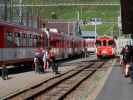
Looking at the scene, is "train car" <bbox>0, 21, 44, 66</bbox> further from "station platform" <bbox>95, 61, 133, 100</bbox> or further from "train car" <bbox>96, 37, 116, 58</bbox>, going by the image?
"train car" <bbox>96, 37, 116, 58</bbox>

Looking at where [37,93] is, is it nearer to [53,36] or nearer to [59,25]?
[53,36]

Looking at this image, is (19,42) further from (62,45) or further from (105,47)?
(105,47)

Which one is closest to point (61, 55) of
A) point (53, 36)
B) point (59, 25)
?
point (53, 36)

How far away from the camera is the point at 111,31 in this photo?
144 m

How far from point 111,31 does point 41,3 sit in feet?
186

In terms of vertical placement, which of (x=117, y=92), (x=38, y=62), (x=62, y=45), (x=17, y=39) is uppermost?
(x=17, y=39)

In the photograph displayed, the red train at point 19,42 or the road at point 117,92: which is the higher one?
the red train at point 19,42

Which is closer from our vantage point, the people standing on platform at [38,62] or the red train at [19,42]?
the red train at [19,42]

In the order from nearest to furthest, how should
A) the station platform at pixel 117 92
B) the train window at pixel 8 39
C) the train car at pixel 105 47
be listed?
the station platform at pixel 117 92 < the train window at pixel 8 39 < the train car at pixel 105 47

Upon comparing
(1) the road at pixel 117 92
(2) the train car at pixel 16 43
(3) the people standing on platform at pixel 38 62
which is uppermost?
(2) the train car at pixel 16 43

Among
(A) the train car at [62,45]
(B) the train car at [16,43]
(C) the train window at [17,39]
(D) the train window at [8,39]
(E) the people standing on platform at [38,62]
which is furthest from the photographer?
(A) the train car at [62,45]

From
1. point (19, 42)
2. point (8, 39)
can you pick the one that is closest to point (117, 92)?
point (8, 39)

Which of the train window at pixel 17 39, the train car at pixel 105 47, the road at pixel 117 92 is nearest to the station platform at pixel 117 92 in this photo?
the road at pixel 117 92

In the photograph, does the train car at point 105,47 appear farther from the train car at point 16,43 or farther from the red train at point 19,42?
the train car at point 16,43
